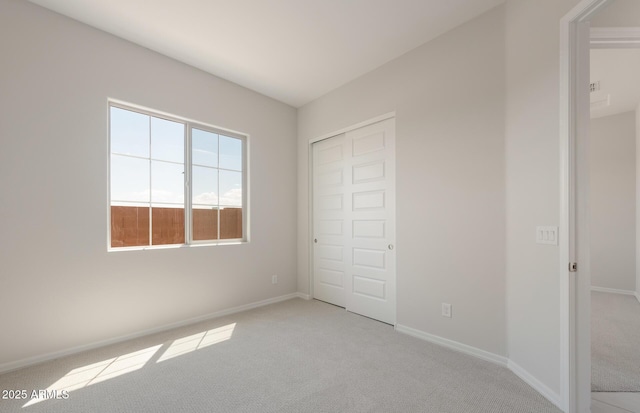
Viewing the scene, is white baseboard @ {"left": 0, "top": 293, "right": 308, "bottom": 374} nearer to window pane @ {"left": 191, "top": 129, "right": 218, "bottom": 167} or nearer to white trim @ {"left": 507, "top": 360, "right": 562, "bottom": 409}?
window pane @ {"left": 191, "top": 129, "right": 218, "bottom": 167}

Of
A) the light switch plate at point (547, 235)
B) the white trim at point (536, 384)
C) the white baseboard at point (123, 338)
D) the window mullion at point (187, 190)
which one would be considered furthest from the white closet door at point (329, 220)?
the light switch plate at point (547, 235)

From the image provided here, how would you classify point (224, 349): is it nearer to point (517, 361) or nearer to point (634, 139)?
point (517, 361)

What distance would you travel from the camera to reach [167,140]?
3.14 m

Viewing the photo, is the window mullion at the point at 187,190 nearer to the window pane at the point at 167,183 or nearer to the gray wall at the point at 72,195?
the window pane at the point at 167,183

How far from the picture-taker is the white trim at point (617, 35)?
1.90 m

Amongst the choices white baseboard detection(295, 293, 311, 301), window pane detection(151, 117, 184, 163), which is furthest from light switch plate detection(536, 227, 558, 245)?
window pane detection(151, 117, 184, 163)

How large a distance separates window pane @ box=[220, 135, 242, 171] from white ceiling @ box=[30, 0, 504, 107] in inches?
33.1

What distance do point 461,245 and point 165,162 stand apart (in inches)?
128

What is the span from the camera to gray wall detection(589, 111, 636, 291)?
14.0 ft

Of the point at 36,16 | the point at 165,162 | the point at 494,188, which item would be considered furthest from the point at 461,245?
the point at 36,16

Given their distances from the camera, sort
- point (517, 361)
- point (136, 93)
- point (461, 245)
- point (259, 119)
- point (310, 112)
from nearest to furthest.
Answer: point (517, 361) < point (461, 245) < point (136, 93) < point (259, 119) < point (310, 112)

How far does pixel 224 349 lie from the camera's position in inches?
99.4

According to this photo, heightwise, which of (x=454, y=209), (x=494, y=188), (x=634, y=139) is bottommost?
(x=454, y=209)

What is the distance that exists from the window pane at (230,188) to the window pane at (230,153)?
97 millimetres
